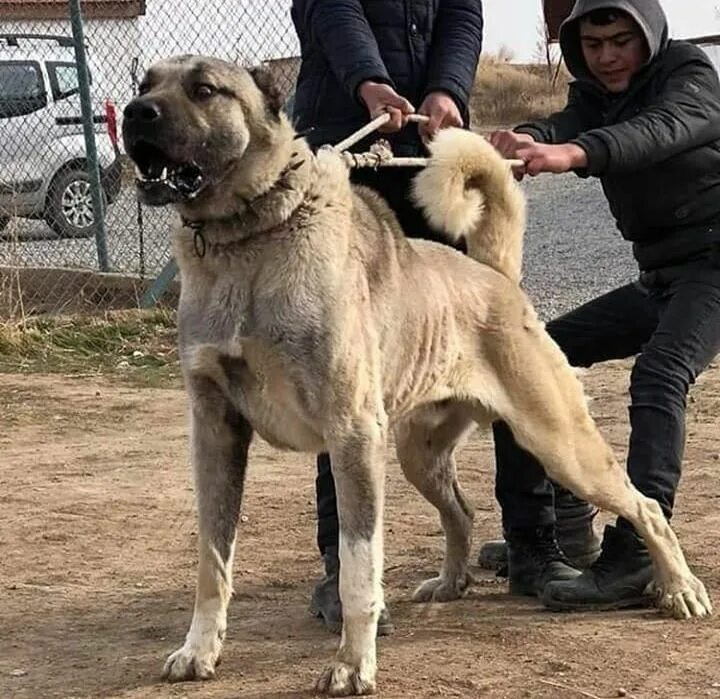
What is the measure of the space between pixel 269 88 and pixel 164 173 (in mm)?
456

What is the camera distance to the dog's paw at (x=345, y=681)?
3768mm

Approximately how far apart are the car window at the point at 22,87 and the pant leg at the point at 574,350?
9732 millimetres

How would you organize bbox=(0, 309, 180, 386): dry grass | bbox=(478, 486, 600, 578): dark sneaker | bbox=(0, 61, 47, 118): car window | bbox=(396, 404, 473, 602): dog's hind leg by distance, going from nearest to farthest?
1. bbox=(396, 404, 473, 602): dog's hind leg
2. bbox=(478, 486, 600, 578): dark sneaker
3. bbox=(0, 309, 180, 386): dry grass
4. bbox=(0, 61, 47, 118): car window

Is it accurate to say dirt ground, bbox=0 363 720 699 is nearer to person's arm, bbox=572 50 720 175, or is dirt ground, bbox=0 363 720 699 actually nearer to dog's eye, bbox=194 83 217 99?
person's arm, bbox=572 50 720 175

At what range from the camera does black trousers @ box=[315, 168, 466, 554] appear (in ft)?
15.2

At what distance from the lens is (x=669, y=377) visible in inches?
177

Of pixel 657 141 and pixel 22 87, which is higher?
pixel 22 87

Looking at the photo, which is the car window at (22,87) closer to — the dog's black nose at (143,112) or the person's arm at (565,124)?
the person's arm at (565,124)

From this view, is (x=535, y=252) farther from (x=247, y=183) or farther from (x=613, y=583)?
(x=247, y=183)

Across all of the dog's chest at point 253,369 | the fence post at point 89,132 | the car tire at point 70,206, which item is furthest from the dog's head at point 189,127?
the car tire at point 70,206

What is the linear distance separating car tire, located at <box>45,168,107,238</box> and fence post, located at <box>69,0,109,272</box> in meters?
1.27

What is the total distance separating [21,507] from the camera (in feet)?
18.8

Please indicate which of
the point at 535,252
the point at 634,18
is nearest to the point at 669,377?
the point at 634,18

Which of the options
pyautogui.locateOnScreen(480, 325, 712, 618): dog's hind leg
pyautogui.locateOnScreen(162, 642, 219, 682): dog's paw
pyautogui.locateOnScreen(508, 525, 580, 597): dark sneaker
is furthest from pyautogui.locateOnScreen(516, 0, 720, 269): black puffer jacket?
pyautogui.locateOnScreen(162, 642, 219, 682): dog's paw
